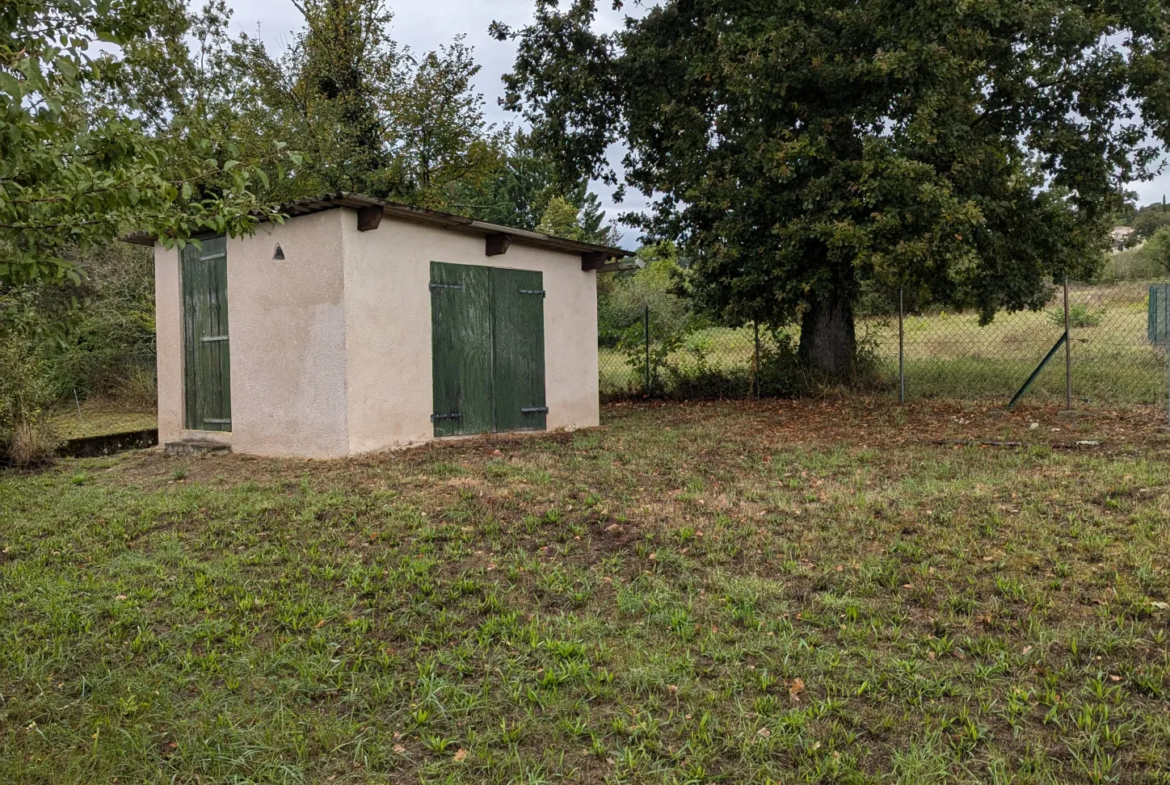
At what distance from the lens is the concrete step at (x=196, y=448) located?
8.27m

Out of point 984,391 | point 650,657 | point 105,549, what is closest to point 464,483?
point 105,549

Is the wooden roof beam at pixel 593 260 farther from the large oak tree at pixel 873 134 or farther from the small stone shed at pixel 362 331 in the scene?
the large oak tree at pixel 873 134

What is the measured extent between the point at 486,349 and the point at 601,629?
560 centimetres

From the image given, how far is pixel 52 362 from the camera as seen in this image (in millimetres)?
13578

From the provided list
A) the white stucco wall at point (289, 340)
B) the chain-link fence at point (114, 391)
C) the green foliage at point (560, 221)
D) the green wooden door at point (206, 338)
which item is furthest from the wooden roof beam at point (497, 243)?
the green foliage at point (560, 221)

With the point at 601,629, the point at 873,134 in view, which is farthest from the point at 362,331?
the point at 873,134

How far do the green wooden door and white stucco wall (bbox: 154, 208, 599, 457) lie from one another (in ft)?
0.40

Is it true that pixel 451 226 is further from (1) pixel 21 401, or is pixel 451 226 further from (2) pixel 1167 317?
(2) pixel 1167 317

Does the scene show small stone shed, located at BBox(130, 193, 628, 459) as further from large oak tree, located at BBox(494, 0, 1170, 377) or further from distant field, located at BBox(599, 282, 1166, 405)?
distant field, located at BBox(599, 282, 1166, 405)

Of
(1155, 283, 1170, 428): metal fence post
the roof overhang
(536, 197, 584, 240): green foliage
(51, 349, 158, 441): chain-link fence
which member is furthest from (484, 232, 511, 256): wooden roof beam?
(536, 197, 584, 240): green foliage

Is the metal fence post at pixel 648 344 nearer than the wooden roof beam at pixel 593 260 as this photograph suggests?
No

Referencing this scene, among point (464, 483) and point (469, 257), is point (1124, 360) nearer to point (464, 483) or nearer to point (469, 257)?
point (469, 257)

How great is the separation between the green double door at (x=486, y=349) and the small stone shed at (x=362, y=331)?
16 mm

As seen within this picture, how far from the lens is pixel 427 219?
25.8ft
